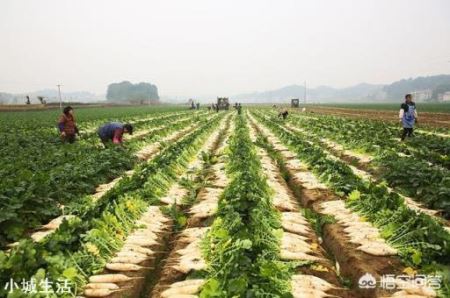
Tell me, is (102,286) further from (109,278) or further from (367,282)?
(367,282)

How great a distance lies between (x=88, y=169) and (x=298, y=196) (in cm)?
500

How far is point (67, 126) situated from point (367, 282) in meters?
13.6

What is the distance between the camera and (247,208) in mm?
6289

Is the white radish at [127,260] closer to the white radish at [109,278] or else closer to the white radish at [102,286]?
the white radish at [109,278]

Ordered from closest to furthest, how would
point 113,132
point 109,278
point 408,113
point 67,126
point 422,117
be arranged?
point 109,278, point 113,132, point 67,126, point 408,113, point 422,117

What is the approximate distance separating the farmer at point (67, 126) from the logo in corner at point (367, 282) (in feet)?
40.7

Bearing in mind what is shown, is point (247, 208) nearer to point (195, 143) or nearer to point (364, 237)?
point (364, 237)

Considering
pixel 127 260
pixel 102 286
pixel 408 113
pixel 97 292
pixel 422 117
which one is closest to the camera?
pixel 97 292

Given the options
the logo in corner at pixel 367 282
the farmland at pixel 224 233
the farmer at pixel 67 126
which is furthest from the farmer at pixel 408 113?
the logo in corner at pixel 367 282

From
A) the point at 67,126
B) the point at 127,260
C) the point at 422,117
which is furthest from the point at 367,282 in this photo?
the point at 422,117

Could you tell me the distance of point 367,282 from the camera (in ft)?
14.4

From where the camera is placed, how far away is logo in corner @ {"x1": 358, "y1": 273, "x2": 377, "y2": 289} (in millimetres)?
4364

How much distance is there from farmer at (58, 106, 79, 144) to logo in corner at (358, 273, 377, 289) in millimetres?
12396

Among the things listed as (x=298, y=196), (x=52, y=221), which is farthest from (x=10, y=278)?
(x=298, y=196)
